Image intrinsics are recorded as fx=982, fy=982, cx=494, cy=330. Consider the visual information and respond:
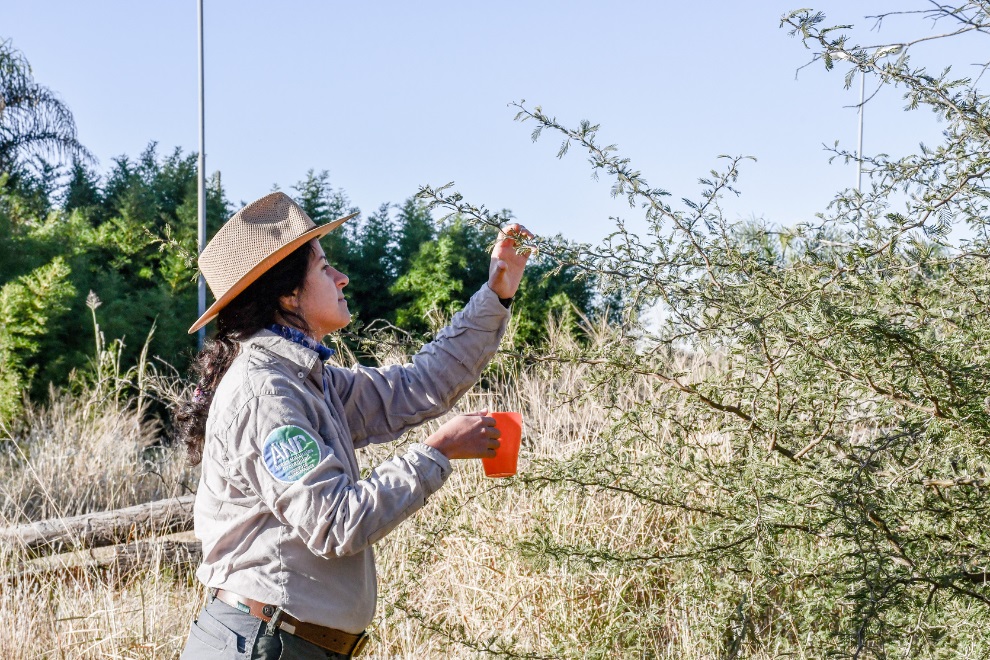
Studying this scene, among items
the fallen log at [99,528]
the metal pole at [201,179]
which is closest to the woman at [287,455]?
the fallen log at [99,528]

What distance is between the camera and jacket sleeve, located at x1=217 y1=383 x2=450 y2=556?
193 cm

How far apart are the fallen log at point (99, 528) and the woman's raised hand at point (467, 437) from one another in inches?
132

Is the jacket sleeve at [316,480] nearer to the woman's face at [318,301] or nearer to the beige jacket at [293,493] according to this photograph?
the beige jacket at [293,493]

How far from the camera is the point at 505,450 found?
2.31m

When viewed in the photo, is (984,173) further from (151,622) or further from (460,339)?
(151,622)

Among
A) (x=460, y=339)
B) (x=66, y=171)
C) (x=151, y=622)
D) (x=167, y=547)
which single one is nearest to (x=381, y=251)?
(x=66, y=171)

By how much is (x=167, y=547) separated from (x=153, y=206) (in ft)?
30.8

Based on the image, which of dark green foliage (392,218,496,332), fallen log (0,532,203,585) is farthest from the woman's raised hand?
dark green foliage (392,218,496,332)

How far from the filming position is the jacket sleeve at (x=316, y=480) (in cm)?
193

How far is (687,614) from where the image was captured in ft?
12.1

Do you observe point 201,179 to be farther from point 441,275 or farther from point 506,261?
point 506,261

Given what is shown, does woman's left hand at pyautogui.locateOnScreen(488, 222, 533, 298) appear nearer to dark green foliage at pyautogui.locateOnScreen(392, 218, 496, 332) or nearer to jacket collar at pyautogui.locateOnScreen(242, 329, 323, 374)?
jacket collar at pyautogui.locateOnScreen(242, 329, 323, 374)

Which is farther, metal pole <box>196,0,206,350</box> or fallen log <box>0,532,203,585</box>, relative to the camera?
metal pole <box>196,0,206,350</box>

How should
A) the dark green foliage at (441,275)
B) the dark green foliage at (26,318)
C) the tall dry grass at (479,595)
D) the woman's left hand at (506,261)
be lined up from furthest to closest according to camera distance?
the dark green foliage at (441,275) → the dark green foliage at (26,318) → the tall dry grass at (479,595) → the woman's left hand at (506,261)
